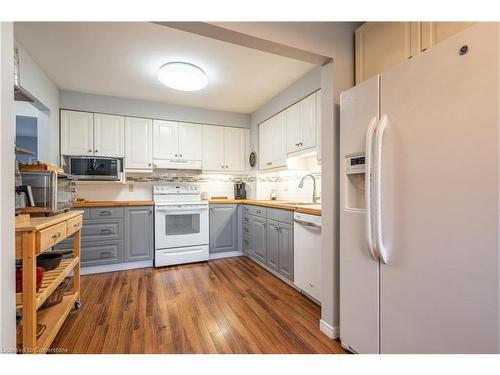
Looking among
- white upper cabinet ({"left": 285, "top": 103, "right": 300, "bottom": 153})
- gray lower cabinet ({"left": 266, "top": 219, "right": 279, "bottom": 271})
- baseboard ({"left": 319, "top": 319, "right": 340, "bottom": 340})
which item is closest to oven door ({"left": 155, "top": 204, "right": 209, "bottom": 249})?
gray lower cabinet ({"left": 266, "top": 219, "right": 279, "bottom": 271})

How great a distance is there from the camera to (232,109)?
3730 millimetres

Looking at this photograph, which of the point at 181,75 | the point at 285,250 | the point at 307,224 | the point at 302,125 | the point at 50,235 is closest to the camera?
the point at 50,235

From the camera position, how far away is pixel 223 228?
3479 mm

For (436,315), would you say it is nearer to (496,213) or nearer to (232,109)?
(496,213)

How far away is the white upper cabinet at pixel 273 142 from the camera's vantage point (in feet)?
10.0

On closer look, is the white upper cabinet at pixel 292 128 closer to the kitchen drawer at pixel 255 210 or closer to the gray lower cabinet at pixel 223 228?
the kitchen drawer at pixel 255 210

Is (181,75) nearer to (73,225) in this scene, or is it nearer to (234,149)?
(73,225)

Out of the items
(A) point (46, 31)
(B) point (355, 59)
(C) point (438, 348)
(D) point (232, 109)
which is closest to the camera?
(C) point (438, 348)

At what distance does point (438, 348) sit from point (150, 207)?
310cm

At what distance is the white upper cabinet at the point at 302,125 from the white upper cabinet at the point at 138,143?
204cm

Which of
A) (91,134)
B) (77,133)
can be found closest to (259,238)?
(91,134)

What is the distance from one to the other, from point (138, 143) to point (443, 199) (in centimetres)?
346

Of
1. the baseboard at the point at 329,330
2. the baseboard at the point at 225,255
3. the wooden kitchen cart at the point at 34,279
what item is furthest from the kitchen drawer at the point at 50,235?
the baseboard at the point at 225,255
